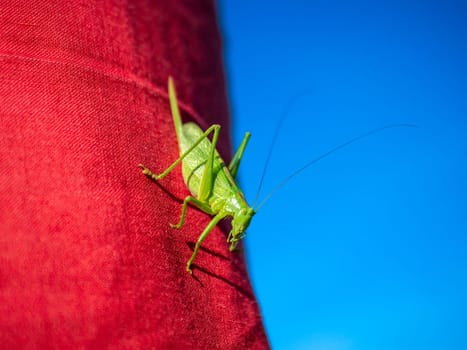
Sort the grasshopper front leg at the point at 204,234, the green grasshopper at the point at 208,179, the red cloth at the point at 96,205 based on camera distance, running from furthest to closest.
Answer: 1. the green grasshopper at the point at 208,179
2. the grasshopper front leg at the point at 204,234
3. the red cloth at the point at 96,205

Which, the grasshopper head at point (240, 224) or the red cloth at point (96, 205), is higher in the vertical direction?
the red cloth at point (96, 205)

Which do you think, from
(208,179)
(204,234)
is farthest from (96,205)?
(208,179)

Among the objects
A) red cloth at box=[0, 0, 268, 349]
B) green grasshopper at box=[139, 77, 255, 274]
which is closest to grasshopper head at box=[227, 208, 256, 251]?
green grasshopper at box=[139, 77, 255, 274]

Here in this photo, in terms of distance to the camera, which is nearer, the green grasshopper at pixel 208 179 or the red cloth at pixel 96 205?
the red cloth at pixel 96 205

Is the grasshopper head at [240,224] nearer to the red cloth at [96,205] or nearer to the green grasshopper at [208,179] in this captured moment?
the green grasshopper at [208,179]

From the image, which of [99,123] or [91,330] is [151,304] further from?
[99,123]

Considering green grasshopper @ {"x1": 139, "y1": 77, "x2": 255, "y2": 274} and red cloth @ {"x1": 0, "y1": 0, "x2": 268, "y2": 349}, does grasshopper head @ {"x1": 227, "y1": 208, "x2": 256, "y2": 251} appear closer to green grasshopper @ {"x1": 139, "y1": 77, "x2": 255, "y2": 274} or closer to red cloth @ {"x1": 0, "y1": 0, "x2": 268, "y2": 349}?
green grasshopper @ {"x1": 139, "y1": 77, "x2": 255, "y2": 274}

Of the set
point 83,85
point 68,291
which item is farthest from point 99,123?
point 68,291

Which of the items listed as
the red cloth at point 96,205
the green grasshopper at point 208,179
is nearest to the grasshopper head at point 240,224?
the green grasshopper at point 208,179
